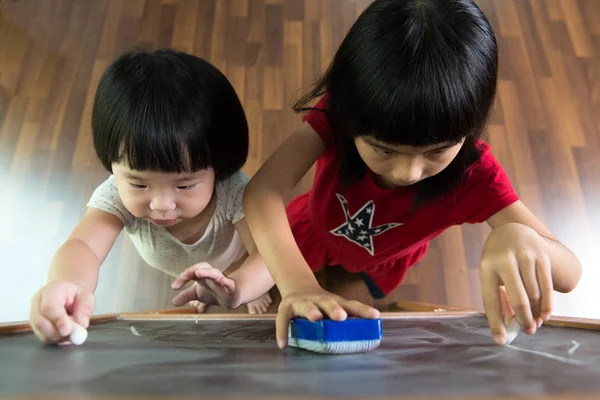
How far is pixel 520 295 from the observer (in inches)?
17.4

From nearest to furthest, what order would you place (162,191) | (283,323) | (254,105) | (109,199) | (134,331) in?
(283,323), (134,331), (162,191), (109,199), (254,105)

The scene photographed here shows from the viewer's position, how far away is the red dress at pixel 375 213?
0.81 m

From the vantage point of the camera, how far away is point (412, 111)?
1.86 feet

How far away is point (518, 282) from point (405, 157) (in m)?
0.22

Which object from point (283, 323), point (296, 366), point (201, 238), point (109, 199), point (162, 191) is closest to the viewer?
point (296, 366)

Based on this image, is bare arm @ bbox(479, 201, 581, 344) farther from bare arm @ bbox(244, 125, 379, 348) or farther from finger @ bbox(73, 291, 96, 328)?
finger @ bbox(73, 291, 96, 328)

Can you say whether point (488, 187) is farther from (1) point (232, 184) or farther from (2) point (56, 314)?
(2) point (56, 314)

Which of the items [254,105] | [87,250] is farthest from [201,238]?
[254,105]

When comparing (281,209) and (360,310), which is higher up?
(281,209)

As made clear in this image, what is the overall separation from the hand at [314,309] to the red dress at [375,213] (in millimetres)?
308

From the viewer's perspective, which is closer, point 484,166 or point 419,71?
point 419,71

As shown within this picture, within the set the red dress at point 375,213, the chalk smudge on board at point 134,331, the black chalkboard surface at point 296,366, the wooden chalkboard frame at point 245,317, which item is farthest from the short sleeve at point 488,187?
the chalk smudge on board at point 134,331

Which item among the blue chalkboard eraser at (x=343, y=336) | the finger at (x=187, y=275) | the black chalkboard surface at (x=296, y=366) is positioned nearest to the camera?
the black chalkboard surface at (x=296, y=366)

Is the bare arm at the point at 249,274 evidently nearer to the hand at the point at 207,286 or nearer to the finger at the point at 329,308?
the hand at the point at 207,286
